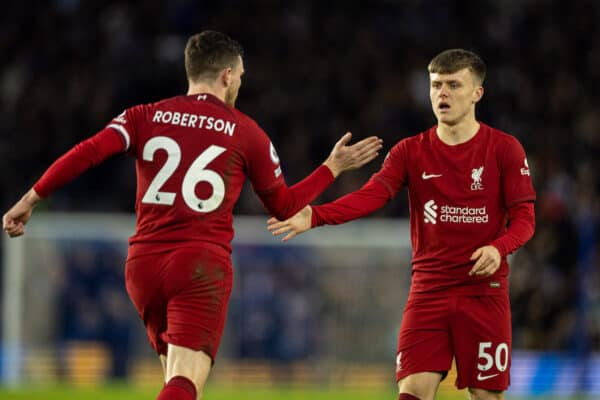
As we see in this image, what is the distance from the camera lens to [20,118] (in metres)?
18.6

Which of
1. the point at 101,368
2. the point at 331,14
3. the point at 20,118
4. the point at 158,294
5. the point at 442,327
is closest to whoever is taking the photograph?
the point at 158,294

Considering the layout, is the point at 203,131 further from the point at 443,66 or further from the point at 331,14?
the point at 331,14

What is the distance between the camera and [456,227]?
775 centimetres

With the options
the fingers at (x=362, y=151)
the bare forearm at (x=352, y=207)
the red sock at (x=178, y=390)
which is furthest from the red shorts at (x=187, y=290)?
the fingers at (x=362, y=151)

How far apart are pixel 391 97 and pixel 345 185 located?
5.97ft

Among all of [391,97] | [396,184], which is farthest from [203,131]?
[391,97]

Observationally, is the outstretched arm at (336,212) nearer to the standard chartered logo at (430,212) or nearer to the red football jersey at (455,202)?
the red football jersey at (455,202)

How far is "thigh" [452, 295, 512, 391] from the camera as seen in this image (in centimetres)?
765

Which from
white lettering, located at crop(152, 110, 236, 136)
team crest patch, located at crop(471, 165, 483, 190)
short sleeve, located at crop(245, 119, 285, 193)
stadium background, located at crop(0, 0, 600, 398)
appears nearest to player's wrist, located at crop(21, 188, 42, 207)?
white lettering, located at crop(152, 110, 236, 136)

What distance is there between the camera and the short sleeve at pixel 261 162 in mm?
7203

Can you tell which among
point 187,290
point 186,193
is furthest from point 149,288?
point 186,193

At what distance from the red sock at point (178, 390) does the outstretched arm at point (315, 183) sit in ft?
3.74

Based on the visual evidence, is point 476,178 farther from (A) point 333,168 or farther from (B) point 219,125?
(B) point 219,125

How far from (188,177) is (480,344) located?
6.38 feet
